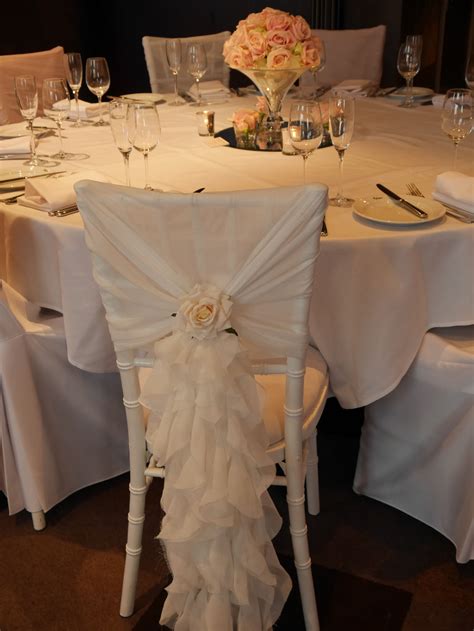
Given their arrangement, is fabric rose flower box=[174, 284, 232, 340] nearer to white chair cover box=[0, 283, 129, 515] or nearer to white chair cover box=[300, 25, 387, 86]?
white chair cover box=[0, 283, 129, 515]

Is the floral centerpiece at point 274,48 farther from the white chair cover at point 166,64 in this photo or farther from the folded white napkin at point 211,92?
the white chair cover at point 166,64

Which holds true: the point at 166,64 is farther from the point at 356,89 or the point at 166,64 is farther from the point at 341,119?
the point at 341,119

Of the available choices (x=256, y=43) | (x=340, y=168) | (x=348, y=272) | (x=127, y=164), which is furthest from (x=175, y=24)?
(x=348, y=272)

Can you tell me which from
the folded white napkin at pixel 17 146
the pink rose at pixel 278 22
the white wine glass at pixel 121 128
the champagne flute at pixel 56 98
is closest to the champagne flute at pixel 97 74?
the champagne flute at pixel 56 98

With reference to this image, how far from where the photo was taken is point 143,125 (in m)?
1.78

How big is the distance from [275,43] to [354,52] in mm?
1641

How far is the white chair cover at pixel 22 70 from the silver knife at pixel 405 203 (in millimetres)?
1943

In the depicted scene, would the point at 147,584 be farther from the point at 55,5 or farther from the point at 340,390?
the point at 55,5

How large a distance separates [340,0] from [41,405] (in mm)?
3616

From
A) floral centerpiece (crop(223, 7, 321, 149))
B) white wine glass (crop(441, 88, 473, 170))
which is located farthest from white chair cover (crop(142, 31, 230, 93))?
white wine glass (crop(441, 88, 473, 170))

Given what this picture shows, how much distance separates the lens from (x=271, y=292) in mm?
1310

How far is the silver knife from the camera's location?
1.67 meters

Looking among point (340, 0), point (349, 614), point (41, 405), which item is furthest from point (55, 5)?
point (349, 614)

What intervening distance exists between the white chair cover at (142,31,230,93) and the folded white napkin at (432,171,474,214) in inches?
79.4
